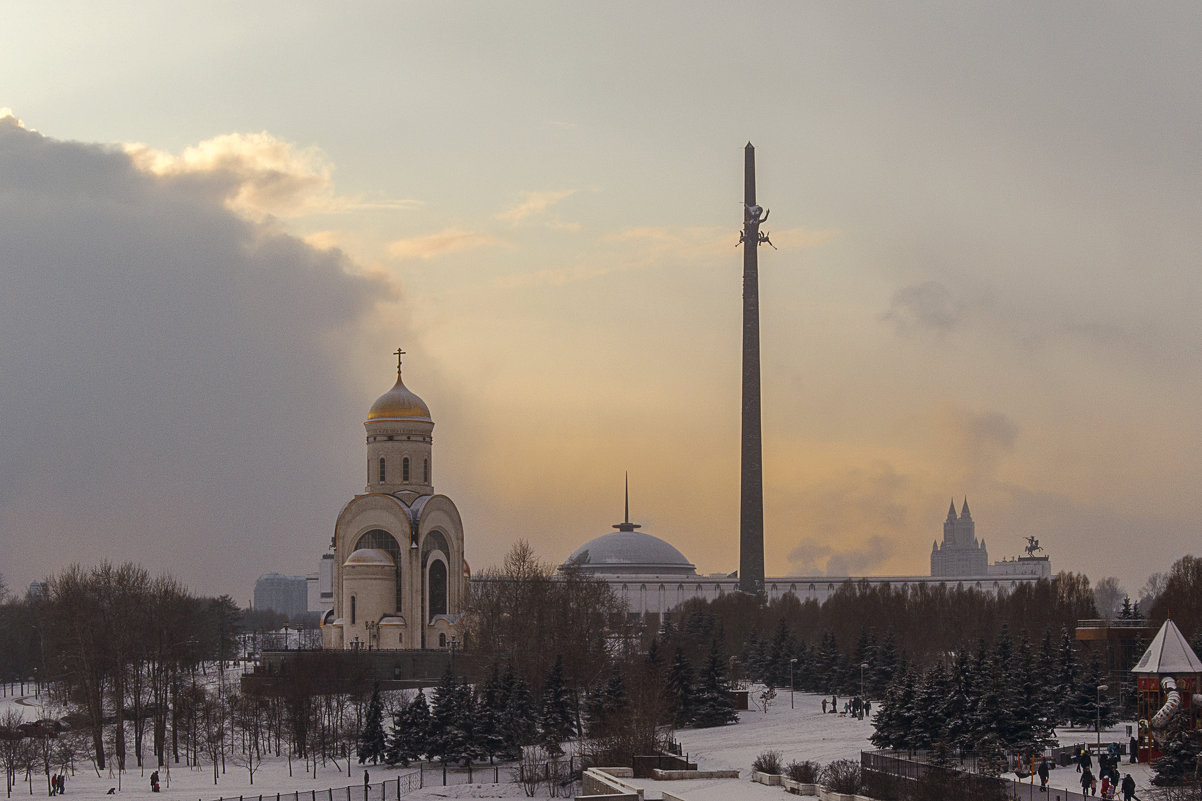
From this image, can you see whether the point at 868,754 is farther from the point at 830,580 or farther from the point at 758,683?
the point at 830,580

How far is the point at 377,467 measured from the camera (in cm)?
7888

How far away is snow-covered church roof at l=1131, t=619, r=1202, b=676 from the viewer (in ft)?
134

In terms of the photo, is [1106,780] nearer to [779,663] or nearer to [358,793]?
[358,793]

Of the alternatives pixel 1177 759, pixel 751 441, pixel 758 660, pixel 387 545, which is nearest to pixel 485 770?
pixel 1177 759

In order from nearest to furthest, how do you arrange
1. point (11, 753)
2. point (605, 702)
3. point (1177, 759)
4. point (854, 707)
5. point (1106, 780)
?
1. point (1106, 780)
2. point (1177, 759)
3. point (11, 753)
4. point (605, 702)
5. point (854, 707)

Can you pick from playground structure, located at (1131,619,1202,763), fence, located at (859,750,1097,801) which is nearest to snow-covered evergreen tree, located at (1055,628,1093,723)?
playground structure, located at (1131,619,1202,763)

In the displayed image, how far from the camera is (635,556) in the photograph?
16300 cm

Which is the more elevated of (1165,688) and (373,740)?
(1165,688)

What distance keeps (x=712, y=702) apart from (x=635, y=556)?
10550cm

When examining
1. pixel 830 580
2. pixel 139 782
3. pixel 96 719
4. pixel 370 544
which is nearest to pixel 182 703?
pixel 96 719

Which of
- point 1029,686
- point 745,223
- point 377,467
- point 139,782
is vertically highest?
point 745,223

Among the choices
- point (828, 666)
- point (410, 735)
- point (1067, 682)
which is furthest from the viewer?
point (828, 666)

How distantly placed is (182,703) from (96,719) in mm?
3087

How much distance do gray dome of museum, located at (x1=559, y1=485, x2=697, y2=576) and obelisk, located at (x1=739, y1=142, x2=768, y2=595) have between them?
4730 cm
